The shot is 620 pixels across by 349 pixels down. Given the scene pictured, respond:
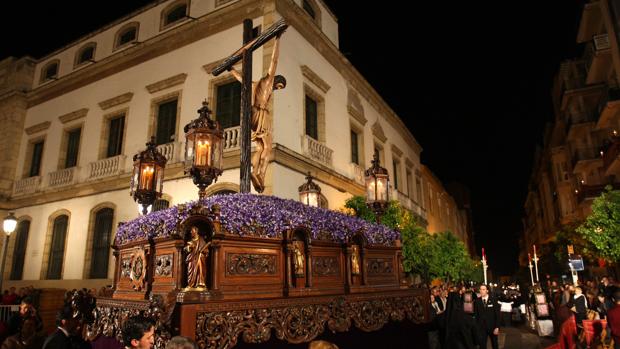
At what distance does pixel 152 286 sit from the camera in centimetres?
425

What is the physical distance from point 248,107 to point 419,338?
4.48m

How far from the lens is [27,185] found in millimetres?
19281

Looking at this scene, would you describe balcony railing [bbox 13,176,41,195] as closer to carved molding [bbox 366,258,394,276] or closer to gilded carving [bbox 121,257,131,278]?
gilded carving [bbox 121,257,131,278]

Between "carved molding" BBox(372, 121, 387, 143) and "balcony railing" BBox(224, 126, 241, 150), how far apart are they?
10.1 metres

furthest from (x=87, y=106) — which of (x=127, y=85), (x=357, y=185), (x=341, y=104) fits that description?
(x=357, y=185)

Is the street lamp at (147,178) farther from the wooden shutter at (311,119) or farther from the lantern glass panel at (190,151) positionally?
the wooden shutter at (311,119)

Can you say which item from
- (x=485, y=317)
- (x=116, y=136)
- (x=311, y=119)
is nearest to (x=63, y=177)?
(x=116, y=136)

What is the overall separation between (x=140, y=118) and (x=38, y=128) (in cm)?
758

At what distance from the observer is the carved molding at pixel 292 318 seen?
11.8 ft

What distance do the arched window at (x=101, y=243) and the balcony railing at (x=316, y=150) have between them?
8286mm

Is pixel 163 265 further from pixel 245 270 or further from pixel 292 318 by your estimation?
pixel 292 318

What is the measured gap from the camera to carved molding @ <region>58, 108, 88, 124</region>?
18.2m

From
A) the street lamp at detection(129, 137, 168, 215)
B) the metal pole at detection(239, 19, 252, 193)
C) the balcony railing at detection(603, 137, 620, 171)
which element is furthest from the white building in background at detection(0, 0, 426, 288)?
the balcony railing at detection(603, 137, 620, 171)

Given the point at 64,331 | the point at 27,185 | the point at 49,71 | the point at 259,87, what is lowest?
the point at 64,331
